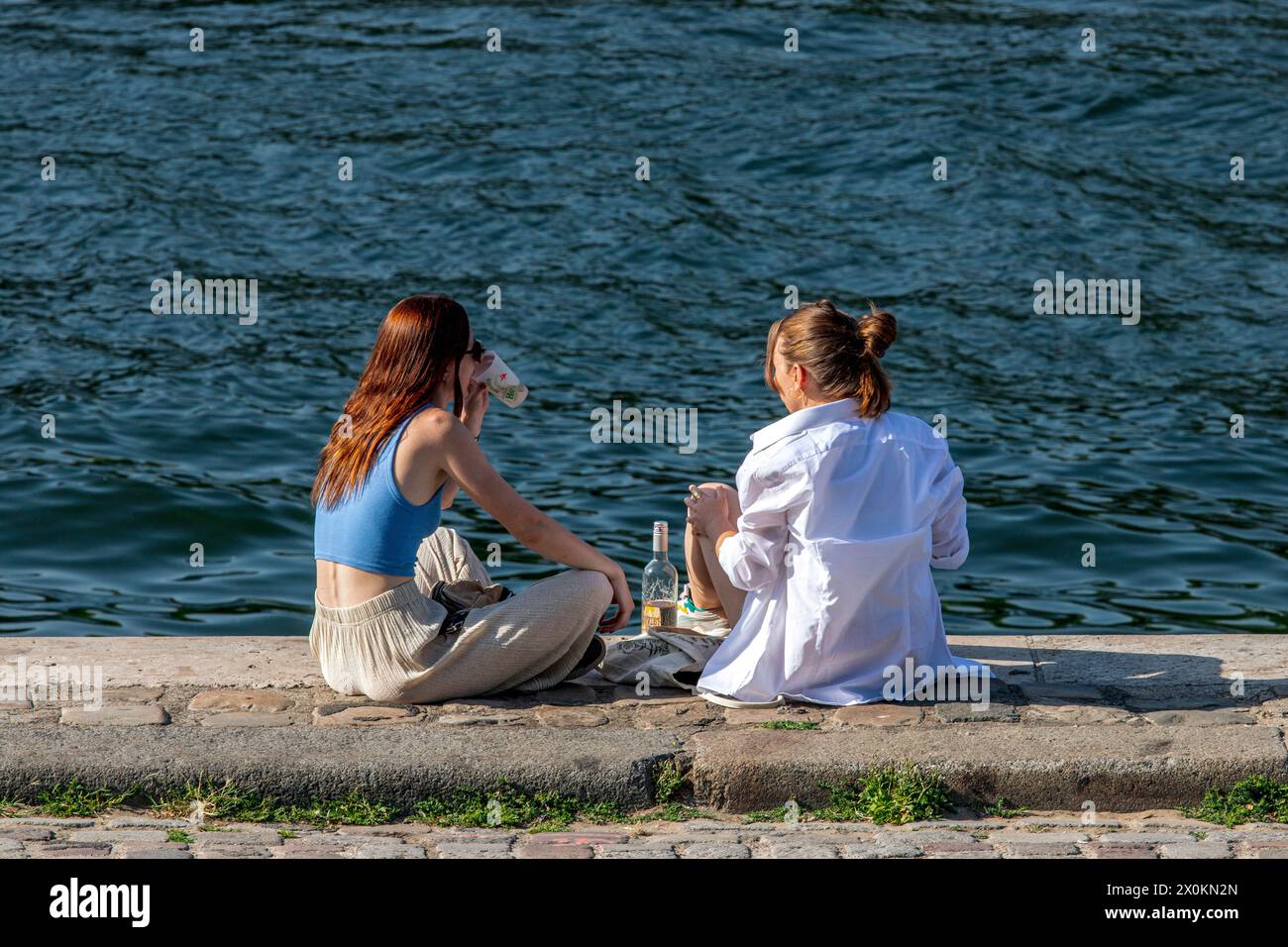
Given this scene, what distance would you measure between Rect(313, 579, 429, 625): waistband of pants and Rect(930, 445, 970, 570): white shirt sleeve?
1.54 meters

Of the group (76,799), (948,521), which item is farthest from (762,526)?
(76,799)

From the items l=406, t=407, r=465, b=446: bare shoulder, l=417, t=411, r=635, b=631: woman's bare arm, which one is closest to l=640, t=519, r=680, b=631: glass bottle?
l=417, t=411, r=635, b=631: woman's bare arm

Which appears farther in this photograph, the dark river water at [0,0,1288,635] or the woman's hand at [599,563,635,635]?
the dark river water at [0,0,1288,635]

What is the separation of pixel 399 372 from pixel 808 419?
1203mm

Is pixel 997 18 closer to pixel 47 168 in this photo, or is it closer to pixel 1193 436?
pixel 1193 436

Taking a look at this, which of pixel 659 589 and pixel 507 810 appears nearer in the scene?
pixel 507 810

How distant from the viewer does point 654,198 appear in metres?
15.9

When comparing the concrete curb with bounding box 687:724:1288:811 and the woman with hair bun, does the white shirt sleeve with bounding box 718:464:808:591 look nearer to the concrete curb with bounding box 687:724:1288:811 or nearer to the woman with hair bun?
the woman with hair bun

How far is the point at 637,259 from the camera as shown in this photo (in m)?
14.7

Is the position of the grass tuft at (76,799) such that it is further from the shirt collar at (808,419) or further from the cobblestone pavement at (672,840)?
the shirt collar at (808,419)

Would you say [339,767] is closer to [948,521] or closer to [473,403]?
[473,403]

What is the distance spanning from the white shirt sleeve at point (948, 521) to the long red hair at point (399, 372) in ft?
4.84

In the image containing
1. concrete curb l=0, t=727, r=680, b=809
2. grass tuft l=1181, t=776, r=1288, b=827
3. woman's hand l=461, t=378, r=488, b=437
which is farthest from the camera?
woman's hand l=461, t=378, r=488, b=437

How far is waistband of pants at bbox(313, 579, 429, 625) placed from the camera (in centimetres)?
495
